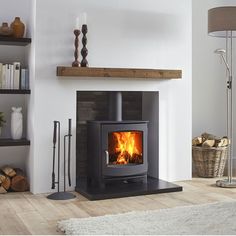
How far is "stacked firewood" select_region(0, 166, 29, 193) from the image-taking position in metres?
4.04

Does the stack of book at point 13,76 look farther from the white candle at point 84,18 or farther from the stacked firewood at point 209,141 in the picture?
the stacked firewood at point 209,141

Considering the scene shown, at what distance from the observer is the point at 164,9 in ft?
15.0

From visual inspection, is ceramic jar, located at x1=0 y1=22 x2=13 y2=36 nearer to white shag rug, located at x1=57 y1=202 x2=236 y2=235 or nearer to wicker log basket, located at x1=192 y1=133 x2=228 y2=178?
white shag rug, located at x1=57 y1=202 x2=236 y2=235

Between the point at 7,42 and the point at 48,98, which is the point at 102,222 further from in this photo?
the point at 7,42

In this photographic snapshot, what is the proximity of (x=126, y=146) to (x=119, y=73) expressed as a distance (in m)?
0.71

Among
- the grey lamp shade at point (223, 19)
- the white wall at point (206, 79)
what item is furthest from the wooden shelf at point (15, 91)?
the white wall at point (206, 79)

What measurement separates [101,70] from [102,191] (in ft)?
3.65

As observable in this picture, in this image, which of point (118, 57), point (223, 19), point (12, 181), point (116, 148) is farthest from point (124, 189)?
A: point (223, 19)

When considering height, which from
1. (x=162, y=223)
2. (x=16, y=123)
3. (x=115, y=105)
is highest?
(x=115, y=105)

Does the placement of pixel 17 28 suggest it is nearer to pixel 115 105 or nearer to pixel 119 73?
pixel 119 73

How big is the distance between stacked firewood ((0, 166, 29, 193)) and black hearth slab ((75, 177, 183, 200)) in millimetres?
503

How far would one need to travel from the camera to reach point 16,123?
415 cm

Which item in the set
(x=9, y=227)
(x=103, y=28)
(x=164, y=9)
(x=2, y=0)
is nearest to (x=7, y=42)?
(x=2, y=0)

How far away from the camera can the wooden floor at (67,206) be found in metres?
3.01
